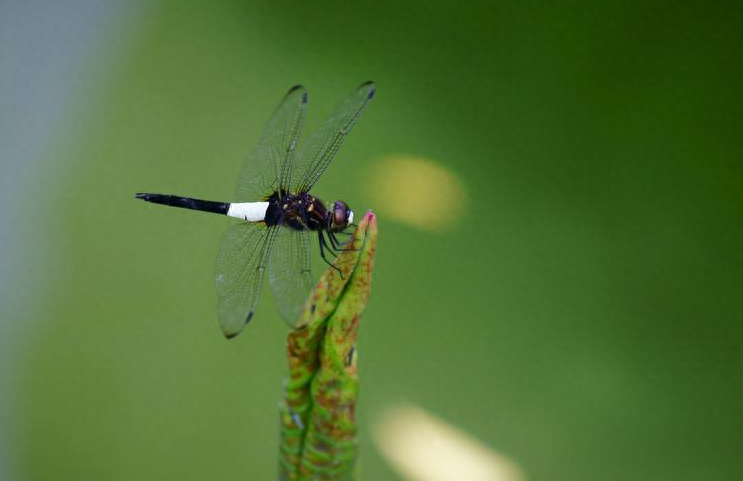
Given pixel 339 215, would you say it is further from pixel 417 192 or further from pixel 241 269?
pixel 417 192

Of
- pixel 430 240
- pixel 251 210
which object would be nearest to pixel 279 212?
pixel 251 210

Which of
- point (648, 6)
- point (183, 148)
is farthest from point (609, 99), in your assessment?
point (183, 148)

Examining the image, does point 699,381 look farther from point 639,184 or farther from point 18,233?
point 18,233

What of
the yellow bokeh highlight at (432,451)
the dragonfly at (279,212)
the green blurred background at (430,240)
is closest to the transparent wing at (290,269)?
the dragonfly at (279,212)

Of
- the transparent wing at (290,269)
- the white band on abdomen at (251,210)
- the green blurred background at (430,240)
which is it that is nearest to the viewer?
the transparent wing at (290,269)

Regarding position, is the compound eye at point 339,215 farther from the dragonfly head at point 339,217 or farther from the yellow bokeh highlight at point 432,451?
the yellow bokeh highlight at point 432,451
